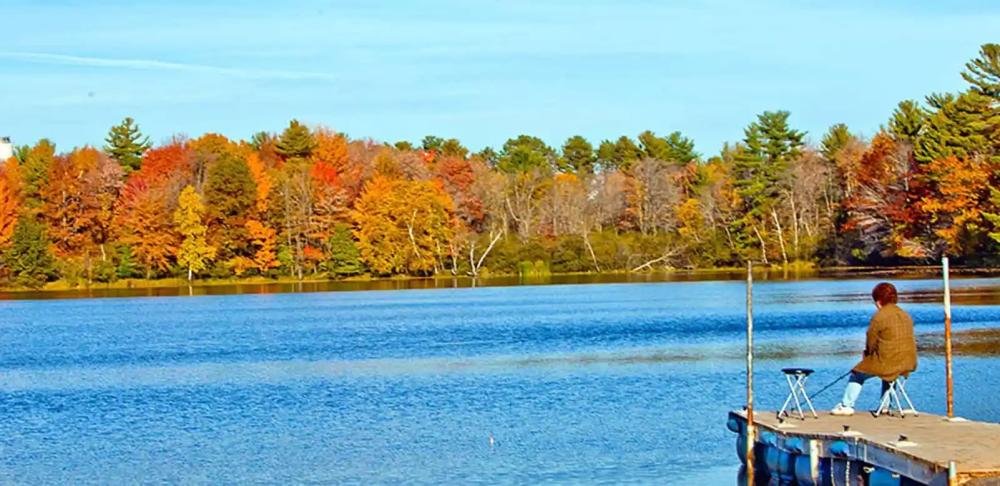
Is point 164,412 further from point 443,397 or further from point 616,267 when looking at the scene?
point 616,267

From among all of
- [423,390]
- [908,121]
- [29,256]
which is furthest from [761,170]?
[423,390]

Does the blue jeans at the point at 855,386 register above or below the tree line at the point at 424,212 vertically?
below

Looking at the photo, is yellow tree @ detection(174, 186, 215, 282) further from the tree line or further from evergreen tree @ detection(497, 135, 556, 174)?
evergreen tree @ detection(497, 135, 556, 174)

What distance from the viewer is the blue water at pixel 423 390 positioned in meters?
25.2

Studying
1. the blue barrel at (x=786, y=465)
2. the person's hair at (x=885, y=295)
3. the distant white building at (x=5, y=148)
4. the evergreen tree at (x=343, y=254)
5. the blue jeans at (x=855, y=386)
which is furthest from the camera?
the distant white building at (x=5, y=148)

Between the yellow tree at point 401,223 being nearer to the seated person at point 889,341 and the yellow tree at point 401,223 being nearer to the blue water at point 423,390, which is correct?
the blue water at point 423,390

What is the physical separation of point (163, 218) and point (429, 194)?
64.9ft

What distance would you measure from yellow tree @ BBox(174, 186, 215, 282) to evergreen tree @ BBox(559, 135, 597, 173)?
56044 millimetres

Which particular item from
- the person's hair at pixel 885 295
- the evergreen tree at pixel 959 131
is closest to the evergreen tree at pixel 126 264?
the evergreen tree at pixel 959 131

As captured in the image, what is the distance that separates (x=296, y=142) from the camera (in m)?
124

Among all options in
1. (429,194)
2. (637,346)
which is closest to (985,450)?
(637,346)

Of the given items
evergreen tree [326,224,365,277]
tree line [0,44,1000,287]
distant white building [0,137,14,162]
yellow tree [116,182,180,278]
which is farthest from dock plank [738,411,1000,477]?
distant white building [0,137,14,162]

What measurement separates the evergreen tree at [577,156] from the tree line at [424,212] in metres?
27.9

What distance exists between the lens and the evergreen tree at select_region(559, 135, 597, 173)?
6137 inches
